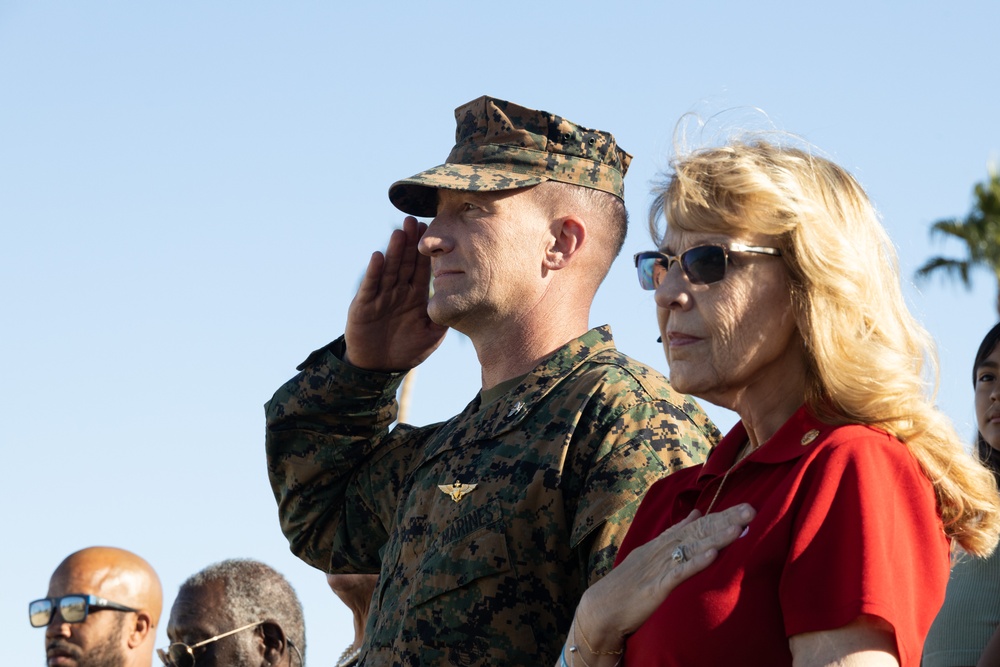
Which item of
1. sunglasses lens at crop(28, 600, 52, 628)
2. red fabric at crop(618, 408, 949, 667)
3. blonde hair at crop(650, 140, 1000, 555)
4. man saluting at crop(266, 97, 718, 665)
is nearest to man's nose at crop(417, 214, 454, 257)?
man saluting at crop(266, 97, 718, 665)

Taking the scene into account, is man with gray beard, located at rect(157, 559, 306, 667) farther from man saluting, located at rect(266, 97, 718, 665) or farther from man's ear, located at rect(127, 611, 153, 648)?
man saluting, located at rect(266, 97, 718, 665)

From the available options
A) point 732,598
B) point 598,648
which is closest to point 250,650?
point 598,648

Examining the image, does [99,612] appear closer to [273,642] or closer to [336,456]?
[273,642]

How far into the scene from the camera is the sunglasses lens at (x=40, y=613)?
7.10 metres

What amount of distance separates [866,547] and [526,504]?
1537mm

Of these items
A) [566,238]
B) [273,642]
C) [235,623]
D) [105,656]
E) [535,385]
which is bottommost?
[105,656]

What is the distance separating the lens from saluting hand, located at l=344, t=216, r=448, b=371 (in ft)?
16.9

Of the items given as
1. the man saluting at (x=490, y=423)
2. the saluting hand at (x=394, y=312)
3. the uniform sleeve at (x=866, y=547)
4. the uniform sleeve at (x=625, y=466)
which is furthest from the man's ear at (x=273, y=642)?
the uniform sleeve at (x=866, y=547)

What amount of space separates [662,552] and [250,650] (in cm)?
365

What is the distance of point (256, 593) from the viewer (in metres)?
6.32

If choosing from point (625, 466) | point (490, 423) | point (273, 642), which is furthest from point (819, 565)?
point (273, 642)

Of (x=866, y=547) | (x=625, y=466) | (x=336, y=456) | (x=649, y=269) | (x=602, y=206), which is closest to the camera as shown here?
(x=866, y=547)

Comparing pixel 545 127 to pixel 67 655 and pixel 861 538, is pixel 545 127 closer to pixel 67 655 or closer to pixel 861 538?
pixel 861 538

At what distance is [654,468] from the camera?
153 inches
